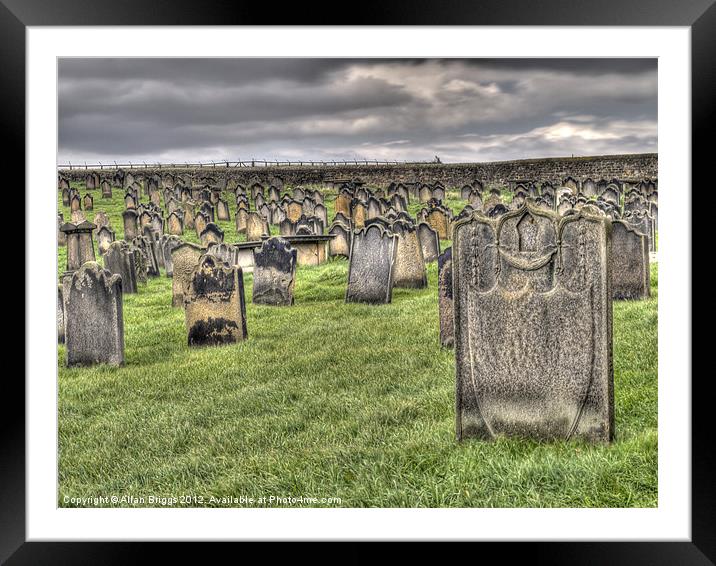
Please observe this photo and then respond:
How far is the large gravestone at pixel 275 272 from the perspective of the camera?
33.2 feet

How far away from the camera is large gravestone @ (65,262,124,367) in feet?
23.0

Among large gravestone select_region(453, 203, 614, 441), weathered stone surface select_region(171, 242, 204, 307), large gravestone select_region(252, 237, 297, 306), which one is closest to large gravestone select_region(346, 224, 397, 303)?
large gravestone select_region(252, 237, 297, 306)

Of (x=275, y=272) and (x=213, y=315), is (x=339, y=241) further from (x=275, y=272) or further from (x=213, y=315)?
(x=213, y=315)

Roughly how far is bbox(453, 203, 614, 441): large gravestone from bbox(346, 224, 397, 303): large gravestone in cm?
521

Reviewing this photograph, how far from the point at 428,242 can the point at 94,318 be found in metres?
8.53

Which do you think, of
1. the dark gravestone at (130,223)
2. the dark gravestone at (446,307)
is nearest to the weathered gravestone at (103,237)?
the dark gravestone at (130,223)

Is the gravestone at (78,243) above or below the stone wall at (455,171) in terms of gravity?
below

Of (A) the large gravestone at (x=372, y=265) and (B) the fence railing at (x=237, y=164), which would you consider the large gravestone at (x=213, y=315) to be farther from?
(B) the fence railing at (x=237, y=164)

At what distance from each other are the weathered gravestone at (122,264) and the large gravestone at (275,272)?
2.81 meters

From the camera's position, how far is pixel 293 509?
3.75m

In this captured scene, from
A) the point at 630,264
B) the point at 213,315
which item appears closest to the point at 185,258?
the point at 213,315

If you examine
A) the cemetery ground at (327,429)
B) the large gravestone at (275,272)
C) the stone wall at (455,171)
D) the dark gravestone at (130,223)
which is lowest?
the cemetery ground at (327,429)

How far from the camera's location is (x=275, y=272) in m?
10.2
